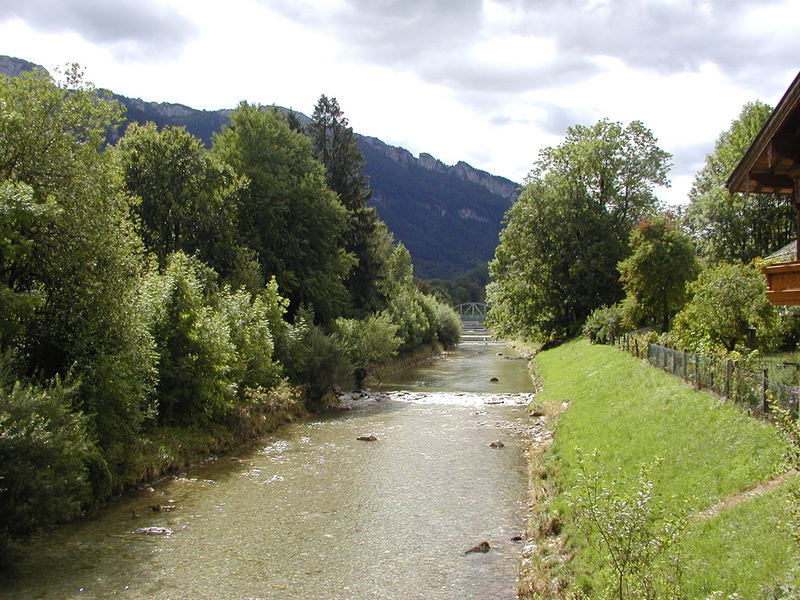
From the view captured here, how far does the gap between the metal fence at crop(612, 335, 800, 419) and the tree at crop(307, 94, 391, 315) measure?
2933cm

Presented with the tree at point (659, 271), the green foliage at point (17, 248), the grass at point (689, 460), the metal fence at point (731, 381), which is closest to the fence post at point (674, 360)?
the metal fence at point (731, 381)

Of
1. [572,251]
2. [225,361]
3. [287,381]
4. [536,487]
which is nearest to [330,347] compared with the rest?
[287,381]

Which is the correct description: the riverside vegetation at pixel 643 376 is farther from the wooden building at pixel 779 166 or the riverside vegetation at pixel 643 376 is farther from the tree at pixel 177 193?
the tree at pixel 177 193

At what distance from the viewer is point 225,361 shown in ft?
78.6

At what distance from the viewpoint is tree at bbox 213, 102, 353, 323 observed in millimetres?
40156

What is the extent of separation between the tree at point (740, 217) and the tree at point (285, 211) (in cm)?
3153

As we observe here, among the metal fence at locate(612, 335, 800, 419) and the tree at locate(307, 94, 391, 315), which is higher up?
the tree at locate(307, 94, 391, 315)

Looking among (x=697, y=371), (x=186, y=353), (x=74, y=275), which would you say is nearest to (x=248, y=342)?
(x=186, y=353)

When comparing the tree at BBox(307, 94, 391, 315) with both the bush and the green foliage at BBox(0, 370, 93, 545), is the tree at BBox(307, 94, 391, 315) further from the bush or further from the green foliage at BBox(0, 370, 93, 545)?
the green foliage at BBox(0, 370, 93, 545)

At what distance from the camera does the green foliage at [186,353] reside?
2236 centimetres

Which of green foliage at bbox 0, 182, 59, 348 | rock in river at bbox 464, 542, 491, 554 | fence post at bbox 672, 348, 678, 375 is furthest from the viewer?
fence post at bbox 672, 348, 678, 375

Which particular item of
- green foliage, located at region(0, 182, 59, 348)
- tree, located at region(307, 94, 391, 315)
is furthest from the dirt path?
tree, located at region(307, 94, 391, 315)

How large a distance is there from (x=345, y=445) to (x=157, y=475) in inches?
282

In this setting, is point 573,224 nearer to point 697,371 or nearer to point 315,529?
point 697,371
